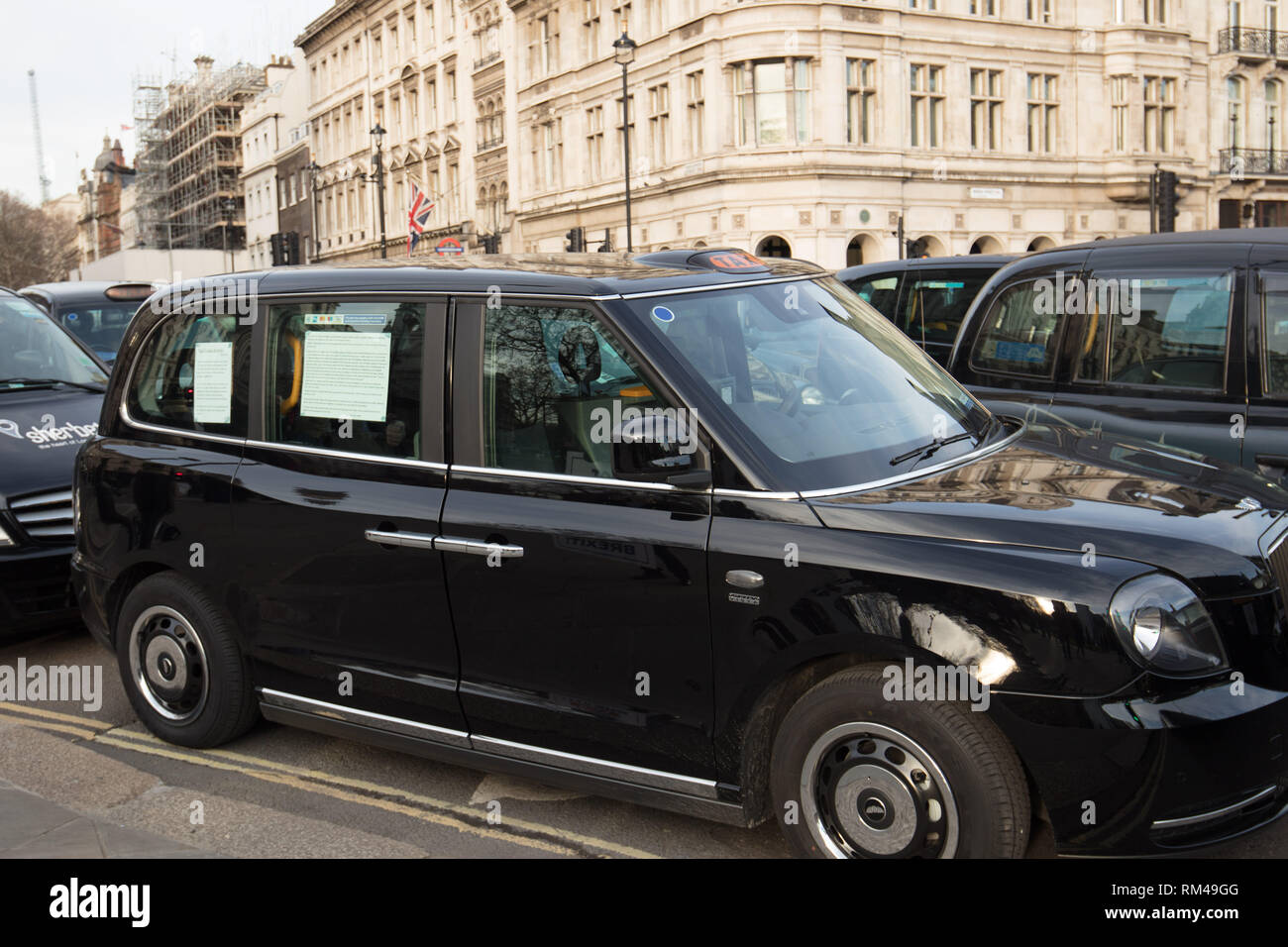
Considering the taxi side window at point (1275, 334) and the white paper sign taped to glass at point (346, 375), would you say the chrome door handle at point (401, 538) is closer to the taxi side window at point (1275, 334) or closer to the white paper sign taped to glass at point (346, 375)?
the white paper sign taped to glass at point (346, 375)

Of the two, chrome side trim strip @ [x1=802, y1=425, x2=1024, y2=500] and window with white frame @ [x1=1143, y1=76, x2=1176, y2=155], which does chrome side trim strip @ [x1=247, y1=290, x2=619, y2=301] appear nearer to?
chrome side trim strip @ [x1=802, y1=425, x2=1024, y2=500]

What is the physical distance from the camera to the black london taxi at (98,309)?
1470 centimetres

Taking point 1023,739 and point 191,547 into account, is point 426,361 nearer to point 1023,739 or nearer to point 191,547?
point 191,547

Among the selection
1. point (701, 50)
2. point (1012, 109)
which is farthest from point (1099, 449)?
point (1012, 109)

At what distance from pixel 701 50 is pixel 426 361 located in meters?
43.0

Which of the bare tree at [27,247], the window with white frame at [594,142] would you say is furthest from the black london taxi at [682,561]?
the bare tree at [27,247]

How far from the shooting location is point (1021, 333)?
22.5 feet

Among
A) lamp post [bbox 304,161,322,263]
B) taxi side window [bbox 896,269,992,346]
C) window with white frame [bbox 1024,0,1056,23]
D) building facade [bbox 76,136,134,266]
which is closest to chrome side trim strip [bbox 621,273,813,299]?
taxi side window [bbox 896,269,992,346]

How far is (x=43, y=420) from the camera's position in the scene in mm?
7410

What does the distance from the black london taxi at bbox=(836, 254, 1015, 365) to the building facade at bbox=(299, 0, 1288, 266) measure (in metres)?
31.7

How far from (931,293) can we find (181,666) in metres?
8.70

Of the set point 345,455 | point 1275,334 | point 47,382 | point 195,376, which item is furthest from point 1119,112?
point 345,455

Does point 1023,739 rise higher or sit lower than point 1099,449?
lower

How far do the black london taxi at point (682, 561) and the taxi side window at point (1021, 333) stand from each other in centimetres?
178
